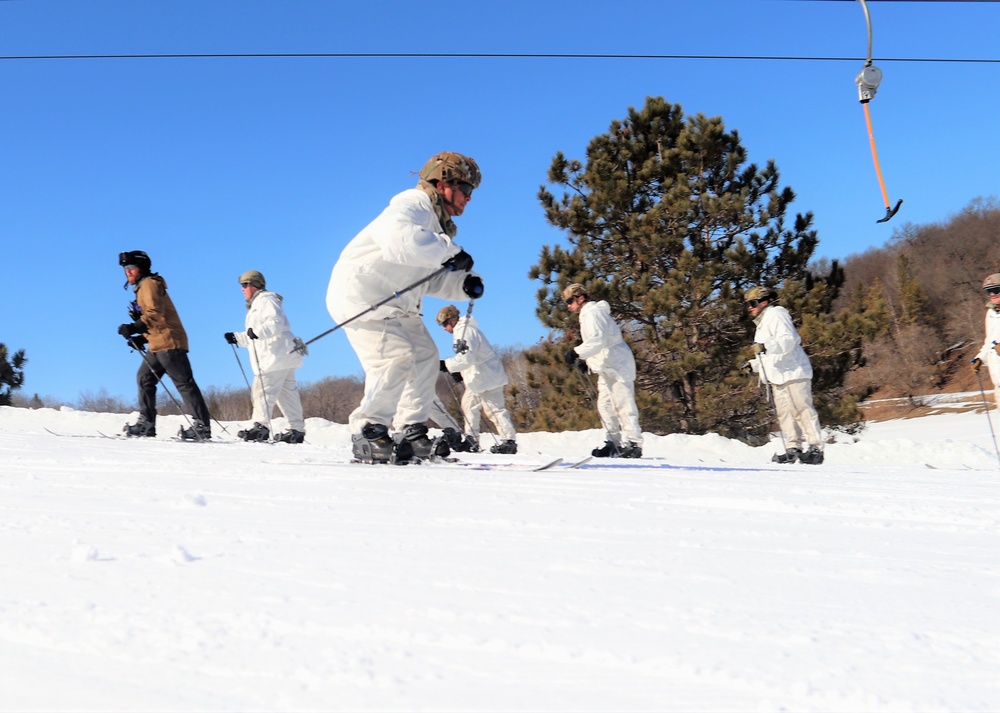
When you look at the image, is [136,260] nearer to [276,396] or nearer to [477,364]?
[276,396]

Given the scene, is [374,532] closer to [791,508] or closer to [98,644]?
[98,644]

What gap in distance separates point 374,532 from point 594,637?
1074 millimetres

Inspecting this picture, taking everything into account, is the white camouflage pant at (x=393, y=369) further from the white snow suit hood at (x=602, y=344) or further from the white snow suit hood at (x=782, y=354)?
the white snow suit hood at (x=782, y=354)

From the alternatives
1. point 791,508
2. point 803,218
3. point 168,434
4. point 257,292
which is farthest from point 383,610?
point 803,218

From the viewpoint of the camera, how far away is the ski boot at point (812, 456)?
929 cm

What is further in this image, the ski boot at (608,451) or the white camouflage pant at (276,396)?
the white camouflage pant at (276,396)

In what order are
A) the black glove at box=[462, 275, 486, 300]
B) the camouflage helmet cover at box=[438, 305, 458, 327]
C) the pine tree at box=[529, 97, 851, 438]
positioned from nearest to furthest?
the black glove at box=[462, 275, 486, 300], the camouflage helmet cover at box=[438, 305, 458, 327], the pine tree at box=[529, 97, 851, 438]

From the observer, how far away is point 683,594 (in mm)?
1870

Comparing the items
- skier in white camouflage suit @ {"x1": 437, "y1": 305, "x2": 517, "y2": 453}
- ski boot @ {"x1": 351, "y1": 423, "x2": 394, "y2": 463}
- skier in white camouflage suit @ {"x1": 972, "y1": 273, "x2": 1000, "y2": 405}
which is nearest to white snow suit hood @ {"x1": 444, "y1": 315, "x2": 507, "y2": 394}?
skier in white camouflage suit @ {"x1": 437, "y1": 305, "x2": 517, "y2": 453}

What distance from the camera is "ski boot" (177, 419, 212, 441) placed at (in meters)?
8.40

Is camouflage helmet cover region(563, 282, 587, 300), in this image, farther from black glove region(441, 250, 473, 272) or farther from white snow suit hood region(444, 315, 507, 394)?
black glove region(441, 250, 473, 272)

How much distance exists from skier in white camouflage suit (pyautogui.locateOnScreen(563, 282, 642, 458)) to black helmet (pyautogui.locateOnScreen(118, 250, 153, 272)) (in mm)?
4342

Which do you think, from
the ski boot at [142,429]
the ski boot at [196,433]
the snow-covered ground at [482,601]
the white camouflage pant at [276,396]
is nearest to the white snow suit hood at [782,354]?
the white camouflage pant at [276,396]

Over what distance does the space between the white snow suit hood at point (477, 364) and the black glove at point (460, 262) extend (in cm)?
517
